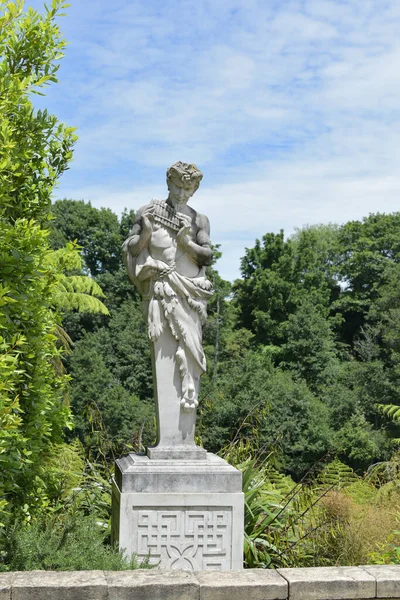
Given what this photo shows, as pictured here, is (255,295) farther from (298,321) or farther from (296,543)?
(296,543)

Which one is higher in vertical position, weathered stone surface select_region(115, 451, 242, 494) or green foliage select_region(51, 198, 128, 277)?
green foliage select_region(51, 198, 128, 277)

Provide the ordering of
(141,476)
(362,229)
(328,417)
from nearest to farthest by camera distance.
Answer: (141,476), (328,417), (362,229)

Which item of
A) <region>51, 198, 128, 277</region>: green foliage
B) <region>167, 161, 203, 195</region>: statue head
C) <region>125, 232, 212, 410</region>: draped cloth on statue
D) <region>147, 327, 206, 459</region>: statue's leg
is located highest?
<region>51, 198, 128, 277</region>: green foliage

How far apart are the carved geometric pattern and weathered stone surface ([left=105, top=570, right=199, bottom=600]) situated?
59.9 inches

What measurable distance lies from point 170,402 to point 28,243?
5.59ft

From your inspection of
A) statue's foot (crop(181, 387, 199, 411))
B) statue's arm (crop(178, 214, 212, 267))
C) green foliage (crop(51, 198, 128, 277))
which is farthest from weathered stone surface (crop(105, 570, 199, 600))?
green foliage (crop(51, 198, 128, 277))

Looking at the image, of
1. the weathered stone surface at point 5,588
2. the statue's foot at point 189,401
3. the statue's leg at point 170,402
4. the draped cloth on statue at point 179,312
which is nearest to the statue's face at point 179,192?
the draped cloth on statue at point 179,312

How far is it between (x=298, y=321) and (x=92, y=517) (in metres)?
29.5

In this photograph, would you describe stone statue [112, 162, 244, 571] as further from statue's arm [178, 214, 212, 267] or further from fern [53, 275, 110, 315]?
fern [53, 275, 110, 315]

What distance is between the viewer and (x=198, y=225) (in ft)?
19.1

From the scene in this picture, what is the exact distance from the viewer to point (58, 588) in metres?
3.56

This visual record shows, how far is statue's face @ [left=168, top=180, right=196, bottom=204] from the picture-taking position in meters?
5.78

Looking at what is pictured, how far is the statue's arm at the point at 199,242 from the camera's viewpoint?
5668mm

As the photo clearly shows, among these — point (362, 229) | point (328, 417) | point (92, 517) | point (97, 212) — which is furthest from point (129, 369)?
point (92, 517)
